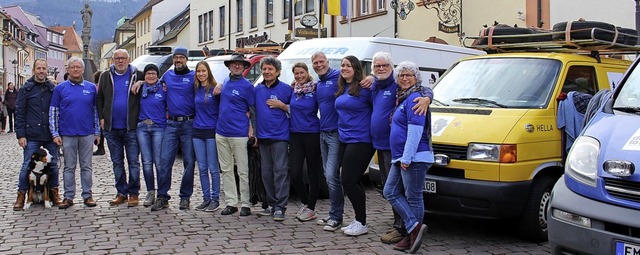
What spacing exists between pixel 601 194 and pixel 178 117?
5325 mm

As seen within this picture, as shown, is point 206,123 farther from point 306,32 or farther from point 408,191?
point 306,32

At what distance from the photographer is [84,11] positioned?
95.4 feet

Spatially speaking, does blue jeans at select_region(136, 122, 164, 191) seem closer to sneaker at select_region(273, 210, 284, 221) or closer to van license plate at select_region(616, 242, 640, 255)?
sneaker at select_region(273, 210, 284, 221)

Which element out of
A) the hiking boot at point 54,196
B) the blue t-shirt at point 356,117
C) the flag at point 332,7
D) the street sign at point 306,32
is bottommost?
the hiking boot at point 54,196

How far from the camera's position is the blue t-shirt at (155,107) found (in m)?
8.37

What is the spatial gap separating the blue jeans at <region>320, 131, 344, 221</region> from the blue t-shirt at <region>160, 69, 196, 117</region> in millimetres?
1888

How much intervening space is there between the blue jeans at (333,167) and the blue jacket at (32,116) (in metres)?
3.57

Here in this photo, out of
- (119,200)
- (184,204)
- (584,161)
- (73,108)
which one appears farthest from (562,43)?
(73,108)

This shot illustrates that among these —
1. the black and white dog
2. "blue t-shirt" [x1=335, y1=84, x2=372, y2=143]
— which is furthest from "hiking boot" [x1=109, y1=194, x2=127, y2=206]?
"blue t-shirt" [x1=335, y1=84, x2=372, y2=143]

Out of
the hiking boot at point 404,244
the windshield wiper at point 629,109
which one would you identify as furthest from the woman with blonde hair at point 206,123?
the windshield wiper at point 629,109

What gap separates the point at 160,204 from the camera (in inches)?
332

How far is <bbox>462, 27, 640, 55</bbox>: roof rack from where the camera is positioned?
289 inches

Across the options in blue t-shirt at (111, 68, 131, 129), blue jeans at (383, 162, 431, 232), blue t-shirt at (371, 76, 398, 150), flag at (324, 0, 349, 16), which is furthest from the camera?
flag at (324, 0, 349, 16)

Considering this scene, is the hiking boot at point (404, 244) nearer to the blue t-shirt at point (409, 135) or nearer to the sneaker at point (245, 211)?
the blue t-shirt at point (409, 135)
